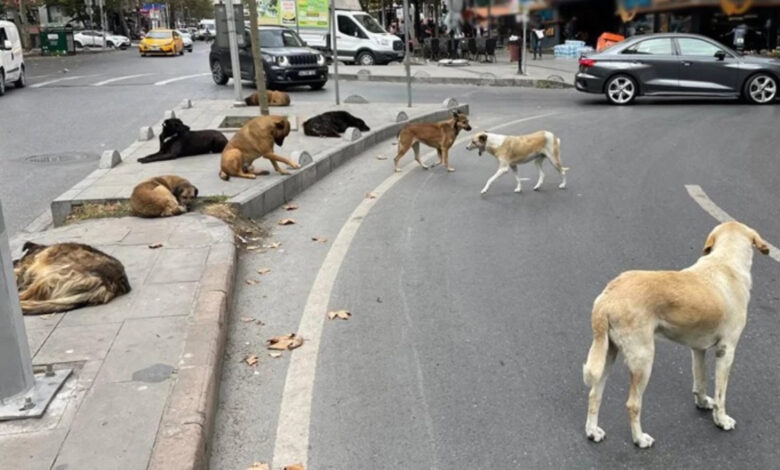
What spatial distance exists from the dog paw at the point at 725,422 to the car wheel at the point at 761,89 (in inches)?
588

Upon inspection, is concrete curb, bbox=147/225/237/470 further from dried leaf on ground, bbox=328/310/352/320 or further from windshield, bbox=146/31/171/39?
windshield, bbox=146/31/171/39

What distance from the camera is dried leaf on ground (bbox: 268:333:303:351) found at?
4.52 metres

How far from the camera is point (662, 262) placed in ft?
19.1

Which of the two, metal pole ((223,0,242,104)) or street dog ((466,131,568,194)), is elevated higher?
metal pole ((223,0,242,104))

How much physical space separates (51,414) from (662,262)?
4517 millimetres

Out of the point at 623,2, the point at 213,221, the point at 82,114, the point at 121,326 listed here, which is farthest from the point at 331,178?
the point at 82,114

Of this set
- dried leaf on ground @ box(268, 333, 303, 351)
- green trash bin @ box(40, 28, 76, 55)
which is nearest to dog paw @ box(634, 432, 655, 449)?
dried leaf on ground @ box(268, 333, 303, 351)

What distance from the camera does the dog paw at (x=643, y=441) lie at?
11.1 feet

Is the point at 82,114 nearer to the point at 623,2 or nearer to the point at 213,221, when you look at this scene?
the point at 213,221

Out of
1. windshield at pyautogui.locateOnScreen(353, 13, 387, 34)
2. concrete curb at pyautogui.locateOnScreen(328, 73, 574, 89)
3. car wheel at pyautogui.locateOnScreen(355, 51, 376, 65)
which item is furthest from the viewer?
car wheel at pyautogui.locateOnScreen(355, 51, 376, 65)

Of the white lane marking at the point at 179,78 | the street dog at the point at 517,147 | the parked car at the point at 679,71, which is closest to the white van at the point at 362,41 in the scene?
the white lane marking at the point at 179,78

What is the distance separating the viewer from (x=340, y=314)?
499cm

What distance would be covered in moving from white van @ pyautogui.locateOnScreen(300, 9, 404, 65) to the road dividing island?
577 inches

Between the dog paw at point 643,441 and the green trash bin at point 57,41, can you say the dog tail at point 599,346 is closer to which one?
the dog paw at point 643,441
